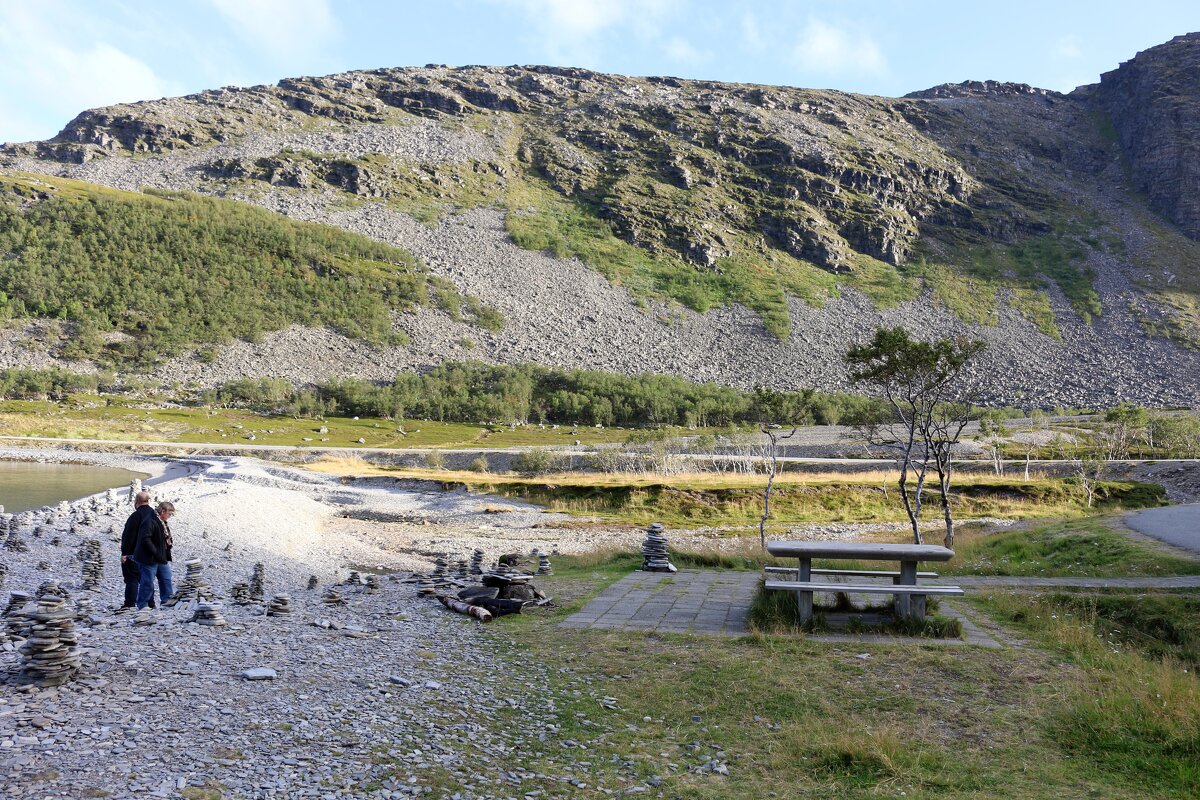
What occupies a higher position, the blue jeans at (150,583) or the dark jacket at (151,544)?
the dark jacket at (151,544)

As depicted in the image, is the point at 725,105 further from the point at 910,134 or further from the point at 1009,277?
the point at 1009,277

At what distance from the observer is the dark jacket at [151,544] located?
33.4 ft

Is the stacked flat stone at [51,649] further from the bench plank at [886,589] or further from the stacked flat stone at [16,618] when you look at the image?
the bench plank at [886,589]

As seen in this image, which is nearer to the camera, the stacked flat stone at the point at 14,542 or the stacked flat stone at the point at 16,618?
the stacked flat stone at the point at 16,618

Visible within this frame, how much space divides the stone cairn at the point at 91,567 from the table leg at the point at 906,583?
12.6 m

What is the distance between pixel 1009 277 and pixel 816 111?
73.6 meters

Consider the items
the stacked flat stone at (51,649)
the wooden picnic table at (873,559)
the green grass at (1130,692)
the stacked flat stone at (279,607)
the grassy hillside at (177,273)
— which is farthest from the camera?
the grassy hillside at (177,273)

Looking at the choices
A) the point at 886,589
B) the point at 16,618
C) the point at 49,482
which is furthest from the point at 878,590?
the point at 49,482

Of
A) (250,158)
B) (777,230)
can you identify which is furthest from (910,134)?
(250,158)

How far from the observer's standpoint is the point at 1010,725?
18.7 ft

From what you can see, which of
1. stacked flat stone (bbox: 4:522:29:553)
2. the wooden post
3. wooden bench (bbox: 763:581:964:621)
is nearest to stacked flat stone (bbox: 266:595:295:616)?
wooden bench (bbox: 763:581:964:621)

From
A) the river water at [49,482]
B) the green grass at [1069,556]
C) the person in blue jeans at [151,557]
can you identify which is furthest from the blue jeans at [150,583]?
the river water at [49,482]

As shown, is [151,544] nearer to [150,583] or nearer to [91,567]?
[150,583]

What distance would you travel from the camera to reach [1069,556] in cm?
1461
